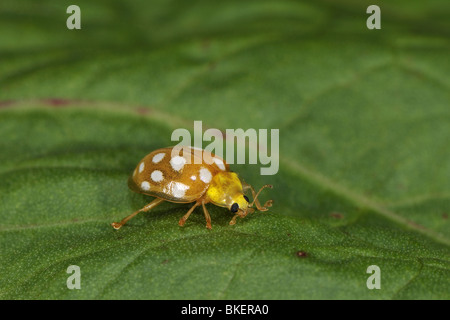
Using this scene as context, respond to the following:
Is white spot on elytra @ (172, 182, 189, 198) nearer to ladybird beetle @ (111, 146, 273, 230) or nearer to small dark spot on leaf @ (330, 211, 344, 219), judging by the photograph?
ladybird beetle @ (111, 146, 273, 230)

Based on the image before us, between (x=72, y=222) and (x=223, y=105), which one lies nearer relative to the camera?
(x=72, y=222)

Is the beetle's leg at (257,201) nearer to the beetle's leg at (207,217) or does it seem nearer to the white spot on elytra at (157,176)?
the beetle's leg at (207,217)

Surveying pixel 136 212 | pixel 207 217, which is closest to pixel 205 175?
pixel 207 217

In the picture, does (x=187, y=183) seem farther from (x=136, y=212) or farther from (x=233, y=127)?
(x=233, y=127)

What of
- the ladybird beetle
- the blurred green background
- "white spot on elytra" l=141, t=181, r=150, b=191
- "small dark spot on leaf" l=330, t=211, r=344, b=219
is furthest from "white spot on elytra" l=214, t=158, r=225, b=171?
"small dark spot on leaf" l=330, t=211, r=344, b=219

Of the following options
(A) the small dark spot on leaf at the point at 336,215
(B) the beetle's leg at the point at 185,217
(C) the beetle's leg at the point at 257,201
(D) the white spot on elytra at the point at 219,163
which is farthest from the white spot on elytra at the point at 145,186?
(A) the small dark spot on leaf at the point at 336,215
